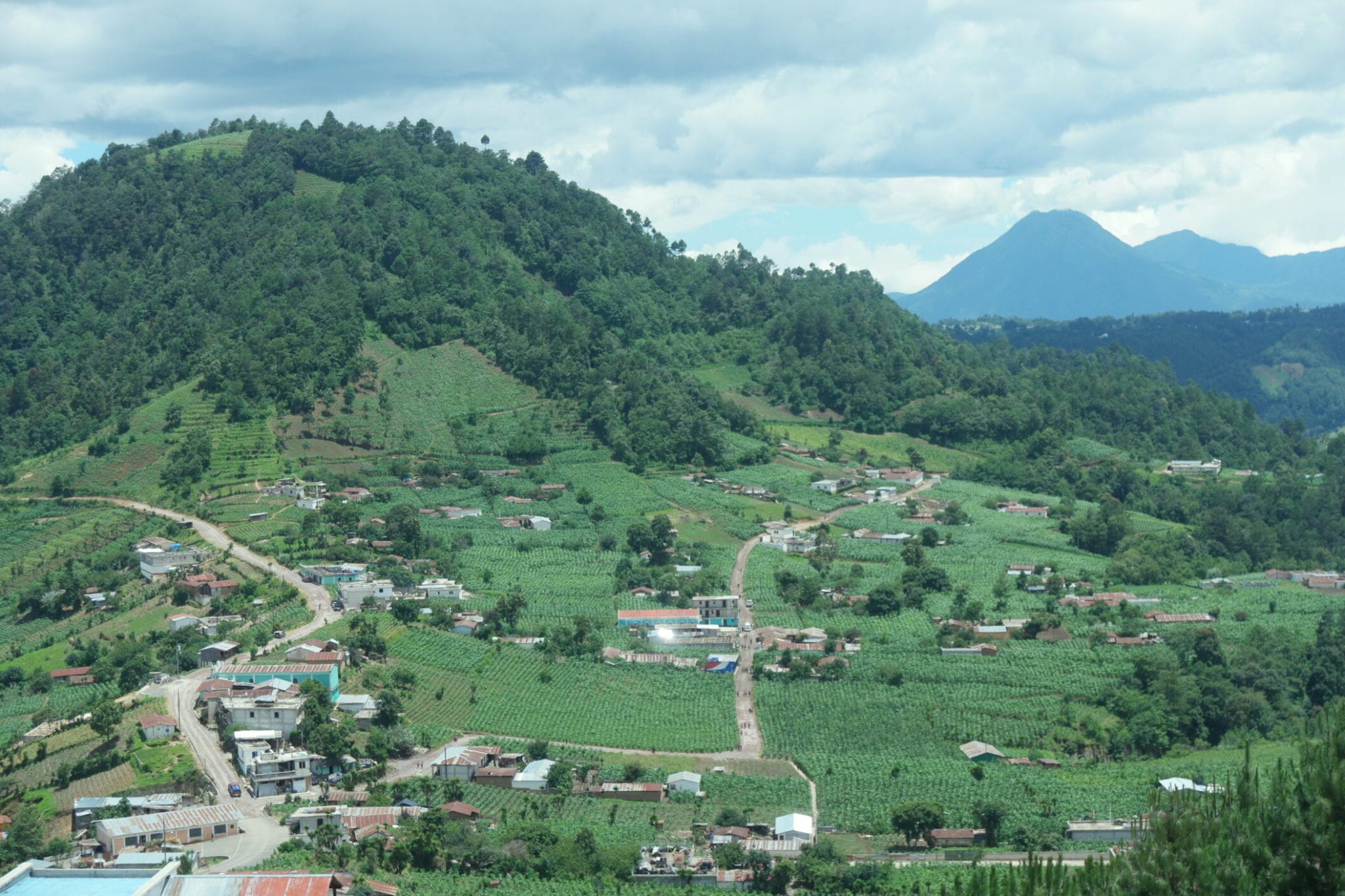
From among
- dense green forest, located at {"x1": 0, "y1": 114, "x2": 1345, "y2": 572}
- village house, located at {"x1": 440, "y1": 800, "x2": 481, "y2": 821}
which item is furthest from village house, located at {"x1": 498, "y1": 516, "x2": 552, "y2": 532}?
village house, located at {"x1": 440, "y1": 800, "x2": 481, "y2": 821}

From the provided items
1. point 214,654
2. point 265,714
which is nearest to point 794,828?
point 265,714

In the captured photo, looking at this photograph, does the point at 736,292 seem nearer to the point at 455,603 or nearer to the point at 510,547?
the point at 510,547

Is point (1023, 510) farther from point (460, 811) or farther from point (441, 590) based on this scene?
point (460, 811)

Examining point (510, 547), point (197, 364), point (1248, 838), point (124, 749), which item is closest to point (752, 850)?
point (1248, 838)

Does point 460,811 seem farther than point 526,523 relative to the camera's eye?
No

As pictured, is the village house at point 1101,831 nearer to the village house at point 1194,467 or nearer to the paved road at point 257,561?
the paved road at point 257,561

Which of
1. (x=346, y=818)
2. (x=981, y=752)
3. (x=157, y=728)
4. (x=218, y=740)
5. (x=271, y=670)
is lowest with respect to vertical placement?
(x=981, y=752)
